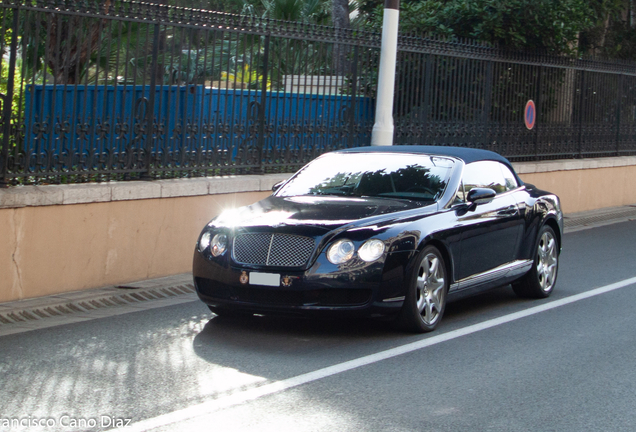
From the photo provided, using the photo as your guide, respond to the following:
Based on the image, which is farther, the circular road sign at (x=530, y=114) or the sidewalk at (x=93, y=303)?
the circular road sign at (x=530, y=114)

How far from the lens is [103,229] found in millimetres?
8891

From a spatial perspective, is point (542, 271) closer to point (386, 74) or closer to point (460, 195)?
point (460, 195)

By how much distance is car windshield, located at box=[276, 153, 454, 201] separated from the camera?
770 centimetres

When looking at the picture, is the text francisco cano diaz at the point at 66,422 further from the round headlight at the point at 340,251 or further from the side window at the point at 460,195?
the side window at the point at 460,195

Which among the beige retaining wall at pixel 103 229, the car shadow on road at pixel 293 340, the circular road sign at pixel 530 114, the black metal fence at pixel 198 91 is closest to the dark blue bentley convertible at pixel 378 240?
the car shadow on road at pixel 293 340

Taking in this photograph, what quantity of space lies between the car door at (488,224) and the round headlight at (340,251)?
4.17 feet

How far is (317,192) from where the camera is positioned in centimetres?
785

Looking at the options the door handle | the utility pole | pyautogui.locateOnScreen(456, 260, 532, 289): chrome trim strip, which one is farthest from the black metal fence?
pyautogui.locateOnScreen(456, 260, 532, 289): chrome trim strip

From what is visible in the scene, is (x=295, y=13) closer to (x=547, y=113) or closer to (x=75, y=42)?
(x=547, y=113)

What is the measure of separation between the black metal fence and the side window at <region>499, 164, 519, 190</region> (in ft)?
11.1

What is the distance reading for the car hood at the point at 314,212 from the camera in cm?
680

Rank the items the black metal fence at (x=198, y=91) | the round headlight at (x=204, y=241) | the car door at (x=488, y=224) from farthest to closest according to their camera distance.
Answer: the black metal fence at (x=198, y=91), the car door at (x=488, y=224), the round headlight at (x=204, y=241)

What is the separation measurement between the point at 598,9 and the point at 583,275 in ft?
44.4

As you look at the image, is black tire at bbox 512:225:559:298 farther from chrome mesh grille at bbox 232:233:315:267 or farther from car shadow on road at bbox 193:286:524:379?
chrome mesh grille at bbox 232:233:315:267
